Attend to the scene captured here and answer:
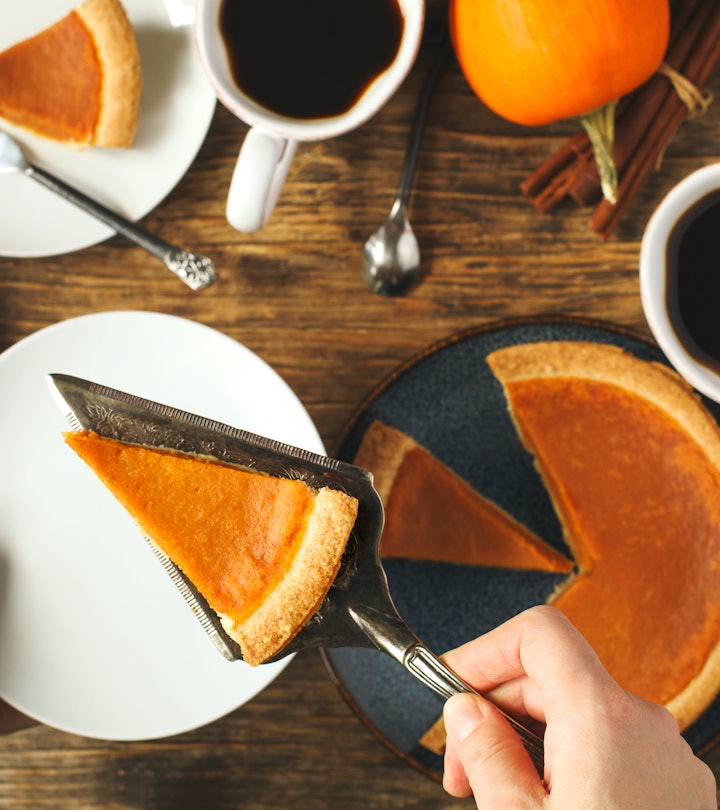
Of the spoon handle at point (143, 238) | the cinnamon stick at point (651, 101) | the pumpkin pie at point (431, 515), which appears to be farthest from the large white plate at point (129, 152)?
the cinnamon stick at point (651, 101)

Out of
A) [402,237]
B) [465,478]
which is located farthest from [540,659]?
[402,237]

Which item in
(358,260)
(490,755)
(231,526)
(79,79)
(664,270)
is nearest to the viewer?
(490,755)

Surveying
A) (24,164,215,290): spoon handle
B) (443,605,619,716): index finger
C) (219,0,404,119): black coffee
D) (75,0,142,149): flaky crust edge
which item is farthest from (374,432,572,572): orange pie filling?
(75,0,142,149): flaky crust edge

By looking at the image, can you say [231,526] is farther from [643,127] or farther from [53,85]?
[643,127]

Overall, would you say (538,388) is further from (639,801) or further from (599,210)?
(639,801)

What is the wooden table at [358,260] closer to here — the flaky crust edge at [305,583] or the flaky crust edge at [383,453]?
the flaky crust edge at [383,453]

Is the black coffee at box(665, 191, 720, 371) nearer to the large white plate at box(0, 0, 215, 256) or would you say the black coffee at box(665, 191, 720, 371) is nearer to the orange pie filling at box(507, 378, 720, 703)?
the orange pie filling at box(507, 378, 720, 703)
